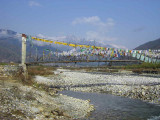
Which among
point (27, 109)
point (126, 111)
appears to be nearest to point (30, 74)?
point (126, 111)

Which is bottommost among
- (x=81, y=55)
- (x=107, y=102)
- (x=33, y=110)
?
(x=107, y=102)

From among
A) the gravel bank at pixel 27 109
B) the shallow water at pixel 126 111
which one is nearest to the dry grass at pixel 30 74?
the gravel bank at pixel 27 109

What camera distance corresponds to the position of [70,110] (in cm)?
1565

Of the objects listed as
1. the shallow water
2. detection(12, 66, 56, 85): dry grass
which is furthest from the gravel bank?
detection(12, 66, 56, 85): dry grass

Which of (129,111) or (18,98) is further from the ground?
→ (18,98)

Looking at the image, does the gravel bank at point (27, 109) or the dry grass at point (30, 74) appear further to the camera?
the dry grass at point (30, 74)

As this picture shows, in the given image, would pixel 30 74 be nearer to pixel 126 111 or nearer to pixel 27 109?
pixel 126 111

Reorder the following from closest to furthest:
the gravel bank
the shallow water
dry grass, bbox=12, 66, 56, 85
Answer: the gravel bank → the shallow water → dry grass, bbox=12, 66, 56, 85

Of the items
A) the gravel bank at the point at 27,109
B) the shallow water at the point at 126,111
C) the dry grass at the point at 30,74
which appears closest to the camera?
the gravel bank at the point at 27,109

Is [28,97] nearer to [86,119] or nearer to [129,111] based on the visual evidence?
[86,119]

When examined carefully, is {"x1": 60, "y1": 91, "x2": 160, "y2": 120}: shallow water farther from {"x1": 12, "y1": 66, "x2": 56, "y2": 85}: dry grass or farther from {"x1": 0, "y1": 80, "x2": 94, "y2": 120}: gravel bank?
{"x1": 12, "y1": 66, "x2": 56, "y2": 85}: dry grass

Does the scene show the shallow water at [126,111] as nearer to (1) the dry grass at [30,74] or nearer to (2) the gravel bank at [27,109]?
(2) the gravel bank at [27,109]

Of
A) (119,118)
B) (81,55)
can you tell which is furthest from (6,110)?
(81,55)

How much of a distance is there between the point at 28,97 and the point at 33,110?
9.01ft
